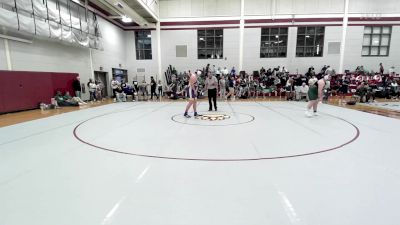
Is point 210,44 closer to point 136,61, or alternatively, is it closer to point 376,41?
point 136,61

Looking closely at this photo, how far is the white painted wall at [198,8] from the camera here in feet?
63.9

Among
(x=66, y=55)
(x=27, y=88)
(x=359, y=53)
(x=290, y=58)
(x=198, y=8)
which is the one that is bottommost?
(x=27, y=88)

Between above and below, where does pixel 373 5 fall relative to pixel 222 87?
above

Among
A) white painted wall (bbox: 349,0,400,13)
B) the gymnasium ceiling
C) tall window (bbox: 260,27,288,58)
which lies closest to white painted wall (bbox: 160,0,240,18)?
the gymnasium ceiling

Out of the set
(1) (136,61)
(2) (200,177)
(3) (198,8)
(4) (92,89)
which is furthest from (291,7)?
(2) (200,177)

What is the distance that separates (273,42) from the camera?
1955 cm

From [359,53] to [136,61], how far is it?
1932cm

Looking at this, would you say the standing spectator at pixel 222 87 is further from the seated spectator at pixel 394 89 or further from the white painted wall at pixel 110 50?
the seated spectator at pixel 394 89

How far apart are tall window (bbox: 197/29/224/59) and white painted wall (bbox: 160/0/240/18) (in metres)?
1.58

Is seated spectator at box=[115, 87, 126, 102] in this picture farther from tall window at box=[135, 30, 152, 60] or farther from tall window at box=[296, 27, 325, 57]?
tall window at box=[296, 27, 325, 57]

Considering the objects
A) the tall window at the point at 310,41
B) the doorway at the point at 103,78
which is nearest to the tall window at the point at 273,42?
the tall window at the point at 310,41

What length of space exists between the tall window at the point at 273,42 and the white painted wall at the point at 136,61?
949 centimetres

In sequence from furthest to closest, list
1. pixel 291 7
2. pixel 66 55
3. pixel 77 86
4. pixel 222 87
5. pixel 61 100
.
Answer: pixel 291 7 < pixel 222 87 < pixel 77 86 < pixel 66 55 < pixel 61 100

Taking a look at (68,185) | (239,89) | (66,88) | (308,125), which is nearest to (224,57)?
(239,89)
